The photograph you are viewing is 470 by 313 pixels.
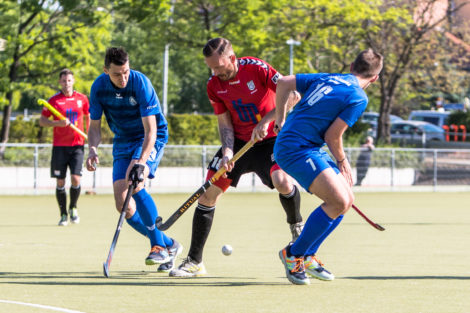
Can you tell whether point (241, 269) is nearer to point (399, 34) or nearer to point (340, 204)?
point (340, 204)

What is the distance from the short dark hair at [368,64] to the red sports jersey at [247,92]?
973 mm

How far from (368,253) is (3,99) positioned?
15971 mm

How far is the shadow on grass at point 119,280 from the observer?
6.42 meters

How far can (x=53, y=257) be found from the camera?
8.45m

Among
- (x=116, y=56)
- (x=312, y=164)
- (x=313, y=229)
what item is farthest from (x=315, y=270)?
(x=116, y=56)

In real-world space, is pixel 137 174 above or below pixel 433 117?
below

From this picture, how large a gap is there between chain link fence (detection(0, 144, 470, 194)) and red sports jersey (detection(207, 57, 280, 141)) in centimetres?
1382

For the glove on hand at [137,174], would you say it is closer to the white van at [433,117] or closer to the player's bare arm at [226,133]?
the player's bare arm at [226,133]

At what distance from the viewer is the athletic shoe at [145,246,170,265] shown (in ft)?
23.6

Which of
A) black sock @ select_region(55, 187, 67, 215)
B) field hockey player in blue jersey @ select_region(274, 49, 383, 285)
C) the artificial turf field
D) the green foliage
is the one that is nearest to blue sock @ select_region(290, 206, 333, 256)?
field hockey player in blue jersey @ select_region(274, 49, 383, 285)

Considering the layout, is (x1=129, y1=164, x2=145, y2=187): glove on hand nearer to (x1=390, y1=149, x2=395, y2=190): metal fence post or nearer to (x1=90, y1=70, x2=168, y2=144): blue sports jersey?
(x1=90, y1=70, x2=168, y2=144): blue sports jersey

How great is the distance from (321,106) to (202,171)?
630 inches

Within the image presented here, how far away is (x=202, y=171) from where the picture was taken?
22078mm

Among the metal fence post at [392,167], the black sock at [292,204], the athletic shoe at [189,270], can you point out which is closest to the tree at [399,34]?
the metal fence post at [392,167]
